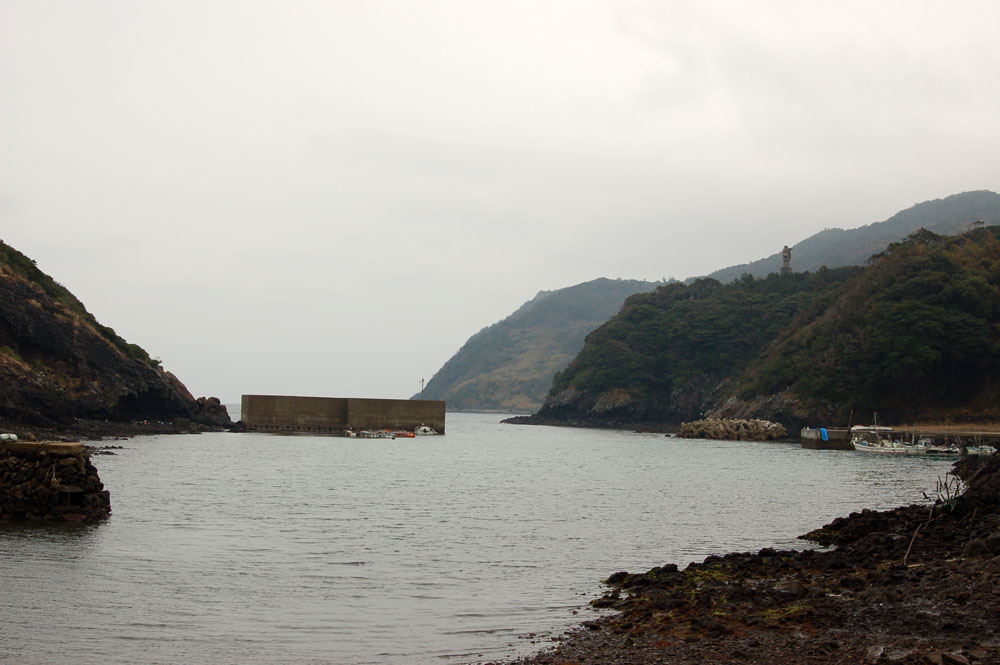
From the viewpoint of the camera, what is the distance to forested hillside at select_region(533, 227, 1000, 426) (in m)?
93.6

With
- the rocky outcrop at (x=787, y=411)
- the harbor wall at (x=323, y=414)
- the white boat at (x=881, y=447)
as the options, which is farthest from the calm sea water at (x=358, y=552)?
the rocky outcrop at (x=787, y=411)

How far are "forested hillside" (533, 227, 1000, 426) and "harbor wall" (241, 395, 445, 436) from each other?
47.6 m

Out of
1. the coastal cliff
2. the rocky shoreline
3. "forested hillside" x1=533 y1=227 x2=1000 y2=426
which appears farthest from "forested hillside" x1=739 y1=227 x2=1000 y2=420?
the rocky shoreline

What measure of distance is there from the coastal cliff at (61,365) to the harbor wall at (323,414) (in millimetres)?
11073

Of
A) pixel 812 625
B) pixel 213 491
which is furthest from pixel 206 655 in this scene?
pixel 213 491

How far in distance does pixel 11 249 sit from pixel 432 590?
250ft

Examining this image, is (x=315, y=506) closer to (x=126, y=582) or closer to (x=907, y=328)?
(x=126, y=582)

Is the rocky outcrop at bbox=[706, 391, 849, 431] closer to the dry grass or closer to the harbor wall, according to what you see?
the dry grass

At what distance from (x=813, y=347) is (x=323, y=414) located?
6362 centimetres

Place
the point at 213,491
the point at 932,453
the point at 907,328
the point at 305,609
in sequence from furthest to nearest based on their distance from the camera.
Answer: the point at 907,328 < the point at 932,453 < the point at 213,491 < the point at 305,609

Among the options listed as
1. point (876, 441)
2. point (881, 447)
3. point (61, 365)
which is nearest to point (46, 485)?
point (61, 365)

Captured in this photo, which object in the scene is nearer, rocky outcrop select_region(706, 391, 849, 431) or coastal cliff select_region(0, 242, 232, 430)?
coastal cliff select_region(0, 242, 232, 430)

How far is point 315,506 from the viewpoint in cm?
3212

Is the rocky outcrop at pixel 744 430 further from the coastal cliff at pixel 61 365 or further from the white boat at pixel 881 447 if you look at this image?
the coastal cliff at pixel 61 365
